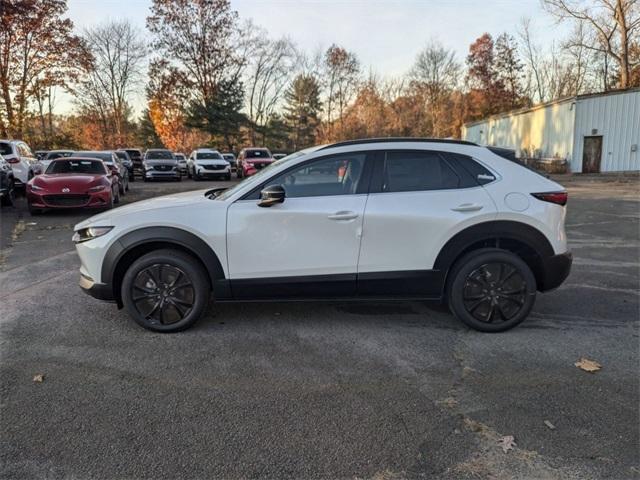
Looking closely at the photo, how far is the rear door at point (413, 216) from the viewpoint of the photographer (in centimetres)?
402

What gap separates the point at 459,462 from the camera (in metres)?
2.47

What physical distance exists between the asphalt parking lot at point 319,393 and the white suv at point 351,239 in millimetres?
366

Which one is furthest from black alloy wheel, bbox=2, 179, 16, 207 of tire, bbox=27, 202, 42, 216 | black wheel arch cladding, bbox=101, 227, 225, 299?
black wheel arch cladding, bbox=101, 227, 225, 299

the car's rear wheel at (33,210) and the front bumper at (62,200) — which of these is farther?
the car's rear wheel at (33,210)

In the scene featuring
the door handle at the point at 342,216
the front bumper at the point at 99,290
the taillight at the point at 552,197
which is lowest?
the front bumper at the point at 99,290

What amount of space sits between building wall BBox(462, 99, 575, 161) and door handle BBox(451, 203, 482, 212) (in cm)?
2220

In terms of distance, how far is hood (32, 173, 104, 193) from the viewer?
424 inches

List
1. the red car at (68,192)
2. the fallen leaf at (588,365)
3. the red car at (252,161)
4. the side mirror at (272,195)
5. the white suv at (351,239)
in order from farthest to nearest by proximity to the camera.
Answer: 1. the red car at (252,161)
2. the red car at (68,192)
3. the white suv at (351,239)
4. the side mirror at (272,195)
5. the fallen leaf at (588,365)

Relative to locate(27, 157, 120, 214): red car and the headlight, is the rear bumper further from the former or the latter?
locate(27, 157, 120, 214): red car

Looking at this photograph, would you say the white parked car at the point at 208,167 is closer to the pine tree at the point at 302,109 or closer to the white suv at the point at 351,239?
the white suv at the point at 351,239

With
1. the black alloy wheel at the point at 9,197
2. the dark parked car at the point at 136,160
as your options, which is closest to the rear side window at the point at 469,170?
the black alloy wheel at the point at 9,197

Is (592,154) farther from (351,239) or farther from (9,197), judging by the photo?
(9,197)

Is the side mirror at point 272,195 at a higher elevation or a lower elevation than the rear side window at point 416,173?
lower

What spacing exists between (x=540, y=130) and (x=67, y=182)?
26.5m
